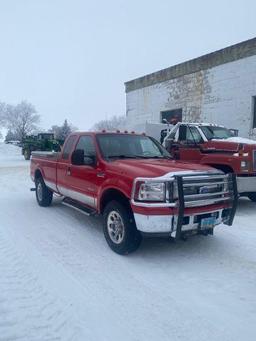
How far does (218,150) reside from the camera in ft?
27.1

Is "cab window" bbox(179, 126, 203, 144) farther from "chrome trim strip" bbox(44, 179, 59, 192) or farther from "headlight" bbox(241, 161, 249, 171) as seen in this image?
"chrome trim strip" bbox(44, 179, 59, 192)

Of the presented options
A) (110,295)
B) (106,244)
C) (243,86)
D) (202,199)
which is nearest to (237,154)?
(202,199)

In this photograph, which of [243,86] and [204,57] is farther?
[204,57]

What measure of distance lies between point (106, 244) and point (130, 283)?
1.43m

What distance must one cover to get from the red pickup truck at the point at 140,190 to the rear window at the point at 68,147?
148 millimetres

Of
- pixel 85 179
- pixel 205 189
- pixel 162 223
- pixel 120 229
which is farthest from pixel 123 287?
pixel 85 179

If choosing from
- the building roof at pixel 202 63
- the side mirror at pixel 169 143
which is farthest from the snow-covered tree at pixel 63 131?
the side mirror at pixel 169 143

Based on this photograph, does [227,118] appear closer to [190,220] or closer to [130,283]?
[190,220]

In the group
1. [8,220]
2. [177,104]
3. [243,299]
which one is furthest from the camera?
[177,104]

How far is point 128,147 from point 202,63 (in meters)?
12.7

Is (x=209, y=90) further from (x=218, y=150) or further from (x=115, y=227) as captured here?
(x=115, y=227)

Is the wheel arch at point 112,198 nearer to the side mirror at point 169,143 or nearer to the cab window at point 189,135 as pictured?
the cab window at point 189,135

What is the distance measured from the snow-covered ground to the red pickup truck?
1.54ft

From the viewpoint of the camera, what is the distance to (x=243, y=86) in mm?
14508
